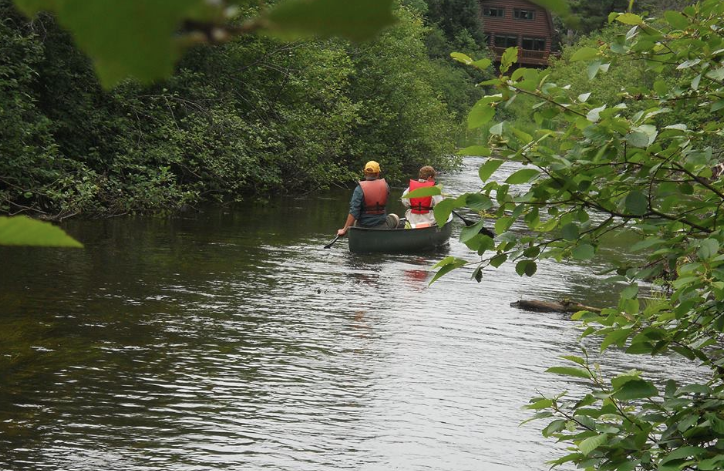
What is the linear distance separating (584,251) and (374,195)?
15.2m

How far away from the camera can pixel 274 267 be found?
52.7 feet

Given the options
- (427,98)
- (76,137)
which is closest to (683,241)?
A: (76,137)

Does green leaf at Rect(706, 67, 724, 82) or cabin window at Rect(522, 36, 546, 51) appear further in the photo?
green leaf at Rect(706, 67, 724, 82)

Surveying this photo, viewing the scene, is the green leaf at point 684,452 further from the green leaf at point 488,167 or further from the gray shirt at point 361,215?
the gray shirt at point 361,215

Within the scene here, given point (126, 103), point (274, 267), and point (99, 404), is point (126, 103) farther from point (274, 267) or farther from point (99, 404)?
point (99, 404)

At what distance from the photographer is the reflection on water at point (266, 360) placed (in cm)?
812

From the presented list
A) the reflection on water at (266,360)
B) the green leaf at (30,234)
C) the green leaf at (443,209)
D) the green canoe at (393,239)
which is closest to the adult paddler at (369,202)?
the green canoe at (393,239)

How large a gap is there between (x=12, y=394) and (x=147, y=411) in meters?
1.23

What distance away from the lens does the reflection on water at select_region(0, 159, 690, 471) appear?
26.7ft

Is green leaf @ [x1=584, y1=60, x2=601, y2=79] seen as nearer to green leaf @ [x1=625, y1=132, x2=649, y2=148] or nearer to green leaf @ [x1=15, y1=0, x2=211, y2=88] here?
green leaf @ [x1=625, y1=132, x2=649, y2=148]

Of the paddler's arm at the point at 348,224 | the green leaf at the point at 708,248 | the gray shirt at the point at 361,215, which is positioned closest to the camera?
the green leaf at the point at 708,248

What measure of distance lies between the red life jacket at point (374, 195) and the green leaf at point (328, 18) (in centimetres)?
1851

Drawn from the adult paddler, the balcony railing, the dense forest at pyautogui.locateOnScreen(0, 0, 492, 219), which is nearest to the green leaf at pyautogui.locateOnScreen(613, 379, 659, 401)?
the balcony railing

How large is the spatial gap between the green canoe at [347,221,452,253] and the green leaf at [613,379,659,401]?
47.6 ft
